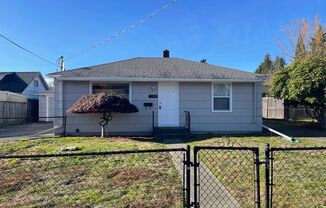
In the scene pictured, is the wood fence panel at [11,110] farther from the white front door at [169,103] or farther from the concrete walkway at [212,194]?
the concrete walkway at [212,194]

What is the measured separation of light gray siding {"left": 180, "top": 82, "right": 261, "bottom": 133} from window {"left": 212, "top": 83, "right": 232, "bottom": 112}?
164 millimetres

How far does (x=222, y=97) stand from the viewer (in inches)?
504

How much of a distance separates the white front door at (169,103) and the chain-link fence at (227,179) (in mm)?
5174

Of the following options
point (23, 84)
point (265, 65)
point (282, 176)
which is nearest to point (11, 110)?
point (23, 84)

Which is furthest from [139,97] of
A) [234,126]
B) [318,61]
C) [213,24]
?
[318,61]

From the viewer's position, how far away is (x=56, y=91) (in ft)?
39.8

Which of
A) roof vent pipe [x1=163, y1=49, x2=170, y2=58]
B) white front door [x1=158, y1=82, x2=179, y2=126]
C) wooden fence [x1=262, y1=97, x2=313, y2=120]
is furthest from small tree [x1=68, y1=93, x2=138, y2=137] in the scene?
wooden fence [x1=262, y1=97, x2=313, y2=120]

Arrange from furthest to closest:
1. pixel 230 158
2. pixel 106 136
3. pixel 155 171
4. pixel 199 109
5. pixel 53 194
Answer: pixel 199 109, pixel 106 136, pixel 230 158, pixel 155 171, pixel 53 194

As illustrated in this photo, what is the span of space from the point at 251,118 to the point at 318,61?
201 inches

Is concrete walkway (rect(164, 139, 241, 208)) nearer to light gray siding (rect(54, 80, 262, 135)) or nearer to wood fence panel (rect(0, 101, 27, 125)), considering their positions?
light gray siding (rect(54, 80, 262, 135))

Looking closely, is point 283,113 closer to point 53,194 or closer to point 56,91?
point 56,91

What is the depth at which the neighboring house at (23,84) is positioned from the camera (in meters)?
25.9

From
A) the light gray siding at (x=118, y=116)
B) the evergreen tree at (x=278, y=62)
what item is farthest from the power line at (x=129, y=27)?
the evergreen tree at (x=278, y=62)

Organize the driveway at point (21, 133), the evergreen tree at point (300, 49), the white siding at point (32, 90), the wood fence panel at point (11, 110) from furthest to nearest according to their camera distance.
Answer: the evergreen tree at point (300, 49), the white siding at point (32, 90), the wood fence panel at point (11, 110), the driveway at point (21, 133)
